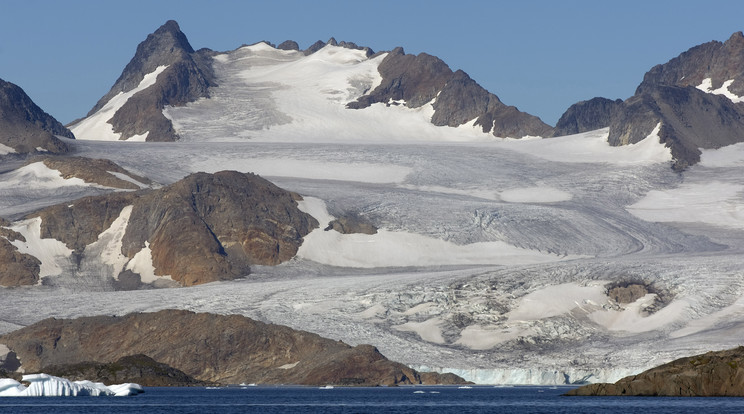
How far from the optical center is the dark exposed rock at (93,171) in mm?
193000

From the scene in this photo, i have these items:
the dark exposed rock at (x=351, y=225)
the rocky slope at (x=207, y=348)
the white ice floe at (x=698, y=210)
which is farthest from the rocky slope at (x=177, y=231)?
the white ice floe at (x=698, y=210)

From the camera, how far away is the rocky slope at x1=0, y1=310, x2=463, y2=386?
12812 cm

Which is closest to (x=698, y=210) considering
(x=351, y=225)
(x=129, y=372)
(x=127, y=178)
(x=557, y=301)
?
(x=351, y=225)

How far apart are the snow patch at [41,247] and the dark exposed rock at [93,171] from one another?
18.9 metres

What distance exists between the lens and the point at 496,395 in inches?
4461

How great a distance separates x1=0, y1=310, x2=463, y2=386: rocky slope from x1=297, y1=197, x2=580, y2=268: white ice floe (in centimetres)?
3655

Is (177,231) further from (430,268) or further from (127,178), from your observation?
(430,268)

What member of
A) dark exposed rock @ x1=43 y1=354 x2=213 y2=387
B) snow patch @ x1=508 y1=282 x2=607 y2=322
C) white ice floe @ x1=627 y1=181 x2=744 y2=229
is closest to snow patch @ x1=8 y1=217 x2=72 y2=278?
dark exposed rock @ x1=43 y1=354 x2=213 y2=387

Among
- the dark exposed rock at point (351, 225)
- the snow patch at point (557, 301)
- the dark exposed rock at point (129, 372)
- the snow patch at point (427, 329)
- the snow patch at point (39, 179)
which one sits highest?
the snow patch at point (39, 179)

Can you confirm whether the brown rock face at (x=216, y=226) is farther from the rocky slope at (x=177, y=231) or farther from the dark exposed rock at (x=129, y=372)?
the dark exposed rock at (x=129, y=372)

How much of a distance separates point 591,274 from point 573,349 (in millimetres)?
17342

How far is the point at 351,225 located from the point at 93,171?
38483 millimetres

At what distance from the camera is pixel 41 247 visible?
564 feet

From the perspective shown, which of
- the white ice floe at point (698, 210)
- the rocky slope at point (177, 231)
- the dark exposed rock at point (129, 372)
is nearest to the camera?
the dark exposed rock at point (129, 372)
